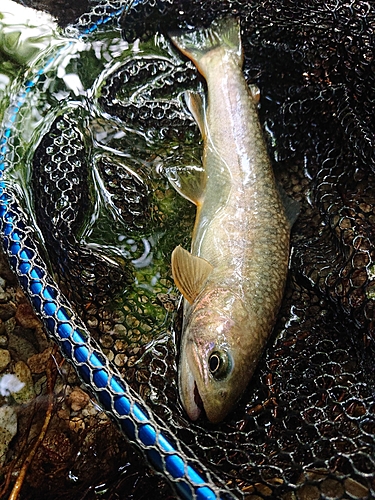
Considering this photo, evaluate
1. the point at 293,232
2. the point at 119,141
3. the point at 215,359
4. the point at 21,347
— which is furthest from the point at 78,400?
the point at 119,141

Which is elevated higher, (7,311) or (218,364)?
(7,311)

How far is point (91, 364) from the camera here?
176cm

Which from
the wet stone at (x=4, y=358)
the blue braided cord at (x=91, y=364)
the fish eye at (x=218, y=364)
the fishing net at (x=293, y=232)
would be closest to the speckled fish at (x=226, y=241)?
the fish eye at (x=218, y=364)

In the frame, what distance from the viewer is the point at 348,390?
6.66 ft

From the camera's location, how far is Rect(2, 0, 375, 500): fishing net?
6.30ft

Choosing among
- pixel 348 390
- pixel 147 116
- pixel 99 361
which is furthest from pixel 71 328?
pixel 147 116

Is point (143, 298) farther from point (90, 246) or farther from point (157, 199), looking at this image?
point (157, 199)

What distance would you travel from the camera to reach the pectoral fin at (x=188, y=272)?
225 cm

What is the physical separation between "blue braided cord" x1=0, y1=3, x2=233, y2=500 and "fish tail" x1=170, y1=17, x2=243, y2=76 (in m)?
1.64

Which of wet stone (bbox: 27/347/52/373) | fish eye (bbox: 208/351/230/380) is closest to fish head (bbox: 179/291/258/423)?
fish eye (bbox: 208/351/230/380)

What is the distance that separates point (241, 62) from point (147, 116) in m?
0.68

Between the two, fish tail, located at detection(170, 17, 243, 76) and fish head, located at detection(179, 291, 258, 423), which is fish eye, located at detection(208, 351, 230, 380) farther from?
fish tail, located at detection(170, 17, 243, 76)

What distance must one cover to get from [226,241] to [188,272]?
29cm

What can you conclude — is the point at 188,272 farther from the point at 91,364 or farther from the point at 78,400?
the point at 78,400
